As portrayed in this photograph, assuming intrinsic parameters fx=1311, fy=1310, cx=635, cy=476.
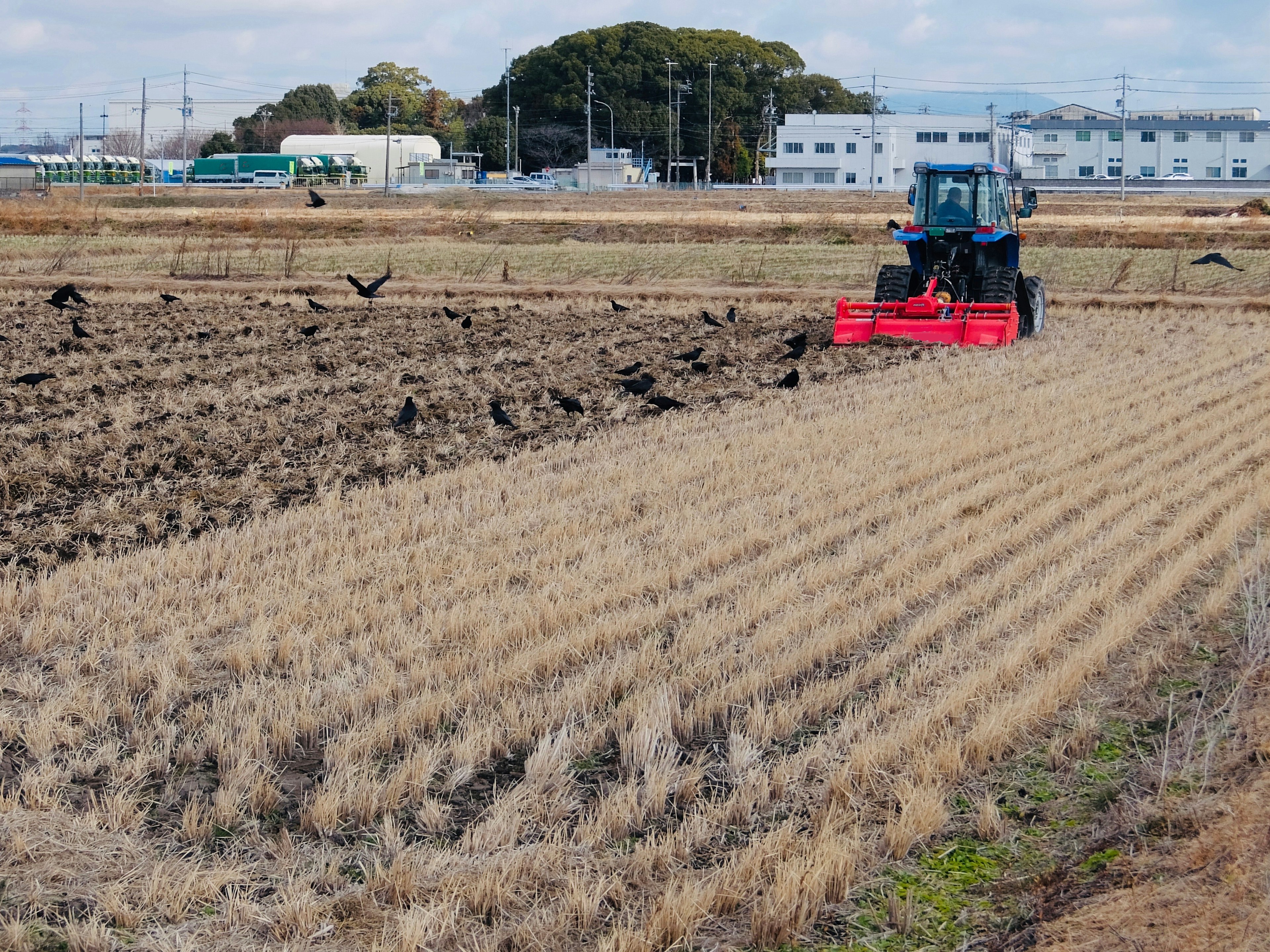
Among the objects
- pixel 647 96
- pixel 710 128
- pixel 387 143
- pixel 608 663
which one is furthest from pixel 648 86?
pixel 608 663

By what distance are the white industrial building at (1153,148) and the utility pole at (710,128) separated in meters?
22.0

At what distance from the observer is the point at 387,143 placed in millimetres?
66000

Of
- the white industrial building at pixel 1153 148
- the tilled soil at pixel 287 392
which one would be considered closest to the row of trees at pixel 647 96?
the white industrial building at pixel 1153 148

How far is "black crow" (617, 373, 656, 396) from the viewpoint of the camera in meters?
12.0

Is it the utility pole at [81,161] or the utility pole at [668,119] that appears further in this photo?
the utility pole at [668,119]

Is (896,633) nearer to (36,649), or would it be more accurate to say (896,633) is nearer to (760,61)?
(36,649)

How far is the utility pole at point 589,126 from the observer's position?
6322cm

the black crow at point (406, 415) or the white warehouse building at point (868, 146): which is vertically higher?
the white warehouse building at point (868, 146)

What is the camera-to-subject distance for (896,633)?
5.58 meters

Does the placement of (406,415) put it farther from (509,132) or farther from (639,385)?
(509,132)

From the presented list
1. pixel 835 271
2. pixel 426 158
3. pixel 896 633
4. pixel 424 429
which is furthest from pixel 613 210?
pixel 896 633

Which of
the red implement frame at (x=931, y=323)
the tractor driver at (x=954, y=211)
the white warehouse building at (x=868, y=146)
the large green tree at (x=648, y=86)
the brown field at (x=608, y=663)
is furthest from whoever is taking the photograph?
the large green tree at (x=648, y=86)

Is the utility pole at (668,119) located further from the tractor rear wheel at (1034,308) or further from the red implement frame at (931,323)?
the red implement frame at (931,323)

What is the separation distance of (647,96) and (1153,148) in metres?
35.9
